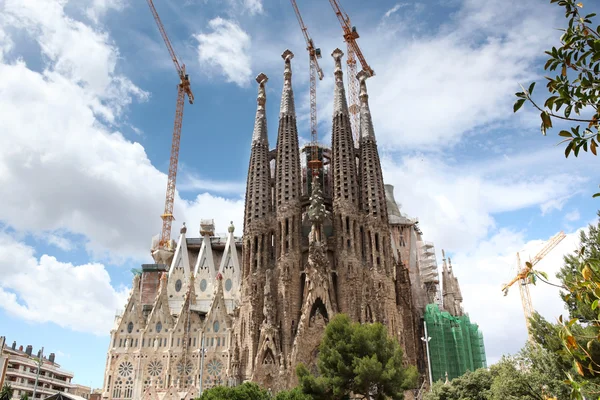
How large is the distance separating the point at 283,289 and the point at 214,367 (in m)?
11.8

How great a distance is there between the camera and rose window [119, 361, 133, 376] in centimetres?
4425

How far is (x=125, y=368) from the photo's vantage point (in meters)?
44.5

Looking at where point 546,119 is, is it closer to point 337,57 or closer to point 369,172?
point 369,172

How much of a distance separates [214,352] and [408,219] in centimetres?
2947

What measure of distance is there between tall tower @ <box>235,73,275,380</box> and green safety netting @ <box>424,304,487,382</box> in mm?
19437

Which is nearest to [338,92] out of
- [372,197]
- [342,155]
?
[342,155]

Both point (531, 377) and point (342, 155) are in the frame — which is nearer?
point (531, 377)

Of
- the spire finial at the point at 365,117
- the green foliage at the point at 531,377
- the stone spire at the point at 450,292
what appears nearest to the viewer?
the green foliage at the point at 531,377

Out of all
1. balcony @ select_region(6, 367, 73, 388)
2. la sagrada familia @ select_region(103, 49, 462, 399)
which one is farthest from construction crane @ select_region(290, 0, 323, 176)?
balcony @ select_region(6, 367, 73, 388)

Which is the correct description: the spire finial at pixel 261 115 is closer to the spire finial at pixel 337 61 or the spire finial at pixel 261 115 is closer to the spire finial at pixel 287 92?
the spire finial at pixel 287 92

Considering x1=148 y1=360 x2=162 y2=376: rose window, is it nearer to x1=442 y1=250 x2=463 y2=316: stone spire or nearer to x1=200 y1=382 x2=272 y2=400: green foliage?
x1=200 y1=382 x2=272 y2=400: green foliage

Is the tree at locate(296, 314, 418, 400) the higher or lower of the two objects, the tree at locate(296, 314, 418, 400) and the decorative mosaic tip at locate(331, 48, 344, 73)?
the lower

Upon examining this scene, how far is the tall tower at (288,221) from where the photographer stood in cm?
3800

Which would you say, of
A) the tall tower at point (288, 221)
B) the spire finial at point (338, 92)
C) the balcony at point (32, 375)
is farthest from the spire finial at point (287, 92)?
the balcony at point (32, 375)
